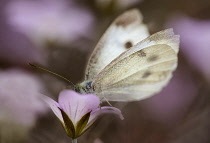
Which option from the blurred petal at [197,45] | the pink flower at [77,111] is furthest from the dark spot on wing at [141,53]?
the blurred petal at [197,45]

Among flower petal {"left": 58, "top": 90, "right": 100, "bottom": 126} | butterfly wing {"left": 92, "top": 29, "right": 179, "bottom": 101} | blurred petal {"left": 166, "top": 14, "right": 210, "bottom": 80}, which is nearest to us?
flower petal {"left": 58, "top": 90, "right": 100, "bottom": 126}

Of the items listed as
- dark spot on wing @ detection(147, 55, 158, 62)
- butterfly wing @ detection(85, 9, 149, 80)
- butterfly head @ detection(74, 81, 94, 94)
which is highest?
butterfly wing @ detection(85, 9, 149, 80)

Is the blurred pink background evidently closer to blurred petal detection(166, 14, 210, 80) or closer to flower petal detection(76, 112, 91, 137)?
blurred petal detection(166, 14, 210, 80)

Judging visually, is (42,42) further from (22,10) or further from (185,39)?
(185,39)

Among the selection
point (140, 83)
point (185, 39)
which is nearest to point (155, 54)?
point (140, 83)

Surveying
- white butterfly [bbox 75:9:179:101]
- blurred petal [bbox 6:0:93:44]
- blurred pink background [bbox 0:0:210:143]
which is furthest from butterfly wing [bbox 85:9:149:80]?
blurred petal [bbox 6:0:93:44]

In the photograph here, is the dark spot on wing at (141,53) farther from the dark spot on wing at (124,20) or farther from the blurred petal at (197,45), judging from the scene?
the blurred petal at (197,45)

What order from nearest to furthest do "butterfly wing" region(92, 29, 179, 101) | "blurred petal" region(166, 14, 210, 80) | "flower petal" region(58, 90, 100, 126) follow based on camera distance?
1. "flower petal" region(58, 90, 100, 126)
2. "butterfly wing" region(92, 29, 179, 101)
3. "blurred petal" region(166, 14, 210, 80)
